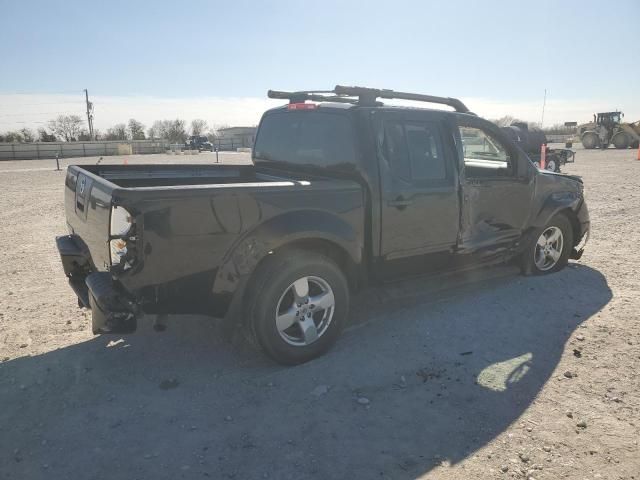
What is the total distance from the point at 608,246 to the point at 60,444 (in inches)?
282

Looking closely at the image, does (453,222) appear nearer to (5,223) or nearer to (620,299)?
(620,299)

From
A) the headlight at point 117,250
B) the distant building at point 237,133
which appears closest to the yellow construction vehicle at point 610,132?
the headlight at point 117,250

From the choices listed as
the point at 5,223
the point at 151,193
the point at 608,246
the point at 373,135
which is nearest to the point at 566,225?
the point at 608,246

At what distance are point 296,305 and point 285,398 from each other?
68 centimetres

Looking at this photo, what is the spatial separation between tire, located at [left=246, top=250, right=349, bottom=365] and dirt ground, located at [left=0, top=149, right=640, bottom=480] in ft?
0.58

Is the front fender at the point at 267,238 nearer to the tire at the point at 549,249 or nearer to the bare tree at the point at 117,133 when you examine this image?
the tire at the point at 549,249

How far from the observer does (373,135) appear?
3838mm

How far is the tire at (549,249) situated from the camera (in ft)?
17.3

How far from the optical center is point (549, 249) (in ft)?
18.1

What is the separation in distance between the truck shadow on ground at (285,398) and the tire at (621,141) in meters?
36.4

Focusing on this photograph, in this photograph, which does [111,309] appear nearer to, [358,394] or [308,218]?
[308,218]

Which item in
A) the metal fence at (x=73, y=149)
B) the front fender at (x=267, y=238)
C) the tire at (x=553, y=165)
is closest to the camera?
the front fender at (x=267, y=238)

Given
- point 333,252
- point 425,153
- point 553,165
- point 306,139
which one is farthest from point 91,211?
point 553,165

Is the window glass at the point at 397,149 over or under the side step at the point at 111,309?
over
